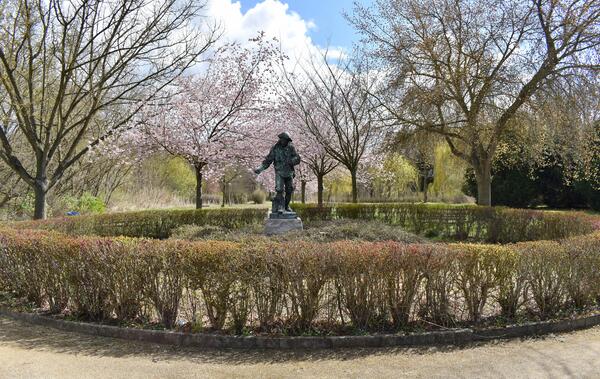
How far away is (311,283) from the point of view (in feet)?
16.6

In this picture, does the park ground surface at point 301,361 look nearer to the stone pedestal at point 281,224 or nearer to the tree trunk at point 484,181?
the stone pedestal at point 281,224

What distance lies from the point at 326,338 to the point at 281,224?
643 cm

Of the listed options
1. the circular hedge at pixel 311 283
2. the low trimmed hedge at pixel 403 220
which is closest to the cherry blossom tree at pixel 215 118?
the low trimmed hedge at pixel 403 220

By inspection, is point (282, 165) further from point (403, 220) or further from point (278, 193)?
point (403, 220)

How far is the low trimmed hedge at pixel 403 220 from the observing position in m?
12.4

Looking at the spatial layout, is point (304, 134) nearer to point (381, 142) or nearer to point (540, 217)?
point (381, 142)

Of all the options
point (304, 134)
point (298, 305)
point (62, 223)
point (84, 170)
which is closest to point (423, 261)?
point (298, 305)

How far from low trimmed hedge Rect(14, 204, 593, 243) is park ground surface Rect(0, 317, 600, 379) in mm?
7058

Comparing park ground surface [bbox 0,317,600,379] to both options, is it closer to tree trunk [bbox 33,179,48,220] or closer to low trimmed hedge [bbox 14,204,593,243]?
low trimmed hedge [bbox 14,204,593,243]

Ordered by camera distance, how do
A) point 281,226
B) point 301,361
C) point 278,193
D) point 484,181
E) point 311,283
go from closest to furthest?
1. point 301,361
2. point 311,283
3. point 281,226
4. point 278,193
5. point 484,181

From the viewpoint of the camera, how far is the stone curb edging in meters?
4.86

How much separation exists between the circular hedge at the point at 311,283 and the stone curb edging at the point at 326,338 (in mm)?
197

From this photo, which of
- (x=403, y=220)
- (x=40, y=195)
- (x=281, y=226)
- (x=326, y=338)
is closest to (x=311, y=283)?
(x=326, y=338)

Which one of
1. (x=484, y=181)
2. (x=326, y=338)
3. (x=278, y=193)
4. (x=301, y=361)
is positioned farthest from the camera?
(x=484, y=181)
